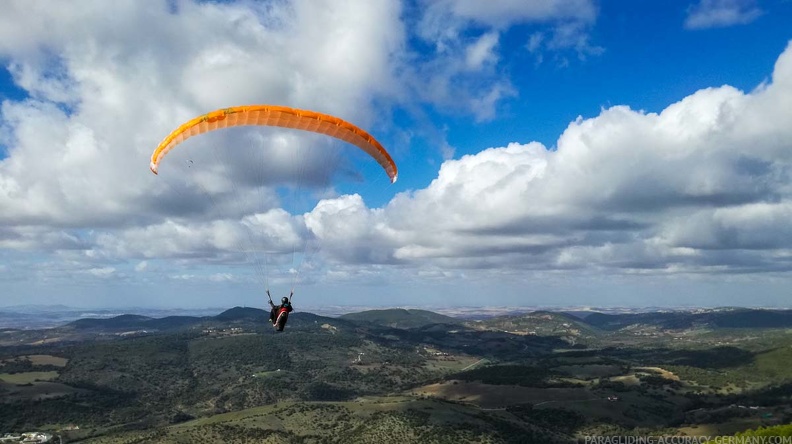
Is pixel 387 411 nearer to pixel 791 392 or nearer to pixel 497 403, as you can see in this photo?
pixel 497 403

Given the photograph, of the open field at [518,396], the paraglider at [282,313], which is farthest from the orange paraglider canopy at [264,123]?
the open field at [518,396]

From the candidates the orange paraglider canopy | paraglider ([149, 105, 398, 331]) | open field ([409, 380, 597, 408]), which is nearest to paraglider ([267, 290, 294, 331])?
paraglider ([149, 105, 398, 331])

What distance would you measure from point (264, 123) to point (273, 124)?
2.66ft

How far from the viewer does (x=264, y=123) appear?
4472 cm

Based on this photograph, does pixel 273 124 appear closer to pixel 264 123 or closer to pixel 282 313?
pixel 264 123

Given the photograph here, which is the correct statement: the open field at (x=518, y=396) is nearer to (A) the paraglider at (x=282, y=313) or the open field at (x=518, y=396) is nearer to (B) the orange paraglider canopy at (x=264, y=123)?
(A) the paraglider at (x=282, y=313)

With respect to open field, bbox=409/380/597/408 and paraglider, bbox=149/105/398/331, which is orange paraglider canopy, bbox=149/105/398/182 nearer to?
paraglider, bbox=149/105/398/331

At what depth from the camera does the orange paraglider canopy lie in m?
43.1

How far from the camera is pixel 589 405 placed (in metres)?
172

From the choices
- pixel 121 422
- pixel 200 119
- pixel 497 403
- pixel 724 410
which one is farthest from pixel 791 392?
pixel 121 422

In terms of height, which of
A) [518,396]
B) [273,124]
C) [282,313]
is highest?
[273,124]

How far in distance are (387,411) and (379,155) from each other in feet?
352

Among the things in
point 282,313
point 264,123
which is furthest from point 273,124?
point 282,313

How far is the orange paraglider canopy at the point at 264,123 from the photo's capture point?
4312cm
